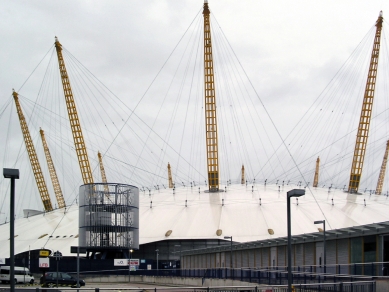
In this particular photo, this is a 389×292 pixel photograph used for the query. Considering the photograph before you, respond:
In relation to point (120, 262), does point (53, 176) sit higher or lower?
higher

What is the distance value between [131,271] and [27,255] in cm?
2206

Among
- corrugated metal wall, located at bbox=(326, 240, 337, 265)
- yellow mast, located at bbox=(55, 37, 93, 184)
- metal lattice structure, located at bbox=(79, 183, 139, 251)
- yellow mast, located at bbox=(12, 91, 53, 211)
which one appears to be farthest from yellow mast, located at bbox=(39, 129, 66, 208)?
corrugated metal wall, located at bbox=(326, 240, 337, 265)

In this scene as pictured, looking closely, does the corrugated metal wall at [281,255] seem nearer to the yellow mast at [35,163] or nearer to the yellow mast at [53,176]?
the yellow mast at [35,163]

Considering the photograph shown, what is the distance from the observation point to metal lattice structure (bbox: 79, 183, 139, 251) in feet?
254

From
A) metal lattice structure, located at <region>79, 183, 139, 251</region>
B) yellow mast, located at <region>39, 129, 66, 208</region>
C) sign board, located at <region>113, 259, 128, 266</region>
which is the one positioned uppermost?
yellow mast, located at <region>39, 129, 66, 208</region>

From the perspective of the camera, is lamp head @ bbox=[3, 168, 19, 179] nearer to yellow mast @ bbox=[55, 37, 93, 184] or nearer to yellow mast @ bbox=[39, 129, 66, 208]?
yellow mast @ bbox=[55, 37, 93, 184]

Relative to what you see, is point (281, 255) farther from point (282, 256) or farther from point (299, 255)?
point (299, 255)

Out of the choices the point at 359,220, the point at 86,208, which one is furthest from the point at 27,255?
the point at 359,220

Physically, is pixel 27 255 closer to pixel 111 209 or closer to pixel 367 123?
pixel 111 209

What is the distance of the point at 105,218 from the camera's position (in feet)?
254

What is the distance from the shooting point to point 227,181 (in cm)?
10956

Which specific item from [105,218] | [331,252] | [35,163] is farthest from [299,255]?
[35,163]

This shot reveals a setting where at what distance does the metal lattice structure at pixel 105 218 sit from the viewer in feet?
254

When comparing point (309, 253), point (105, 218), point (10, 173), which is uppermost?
point (10, 173)
